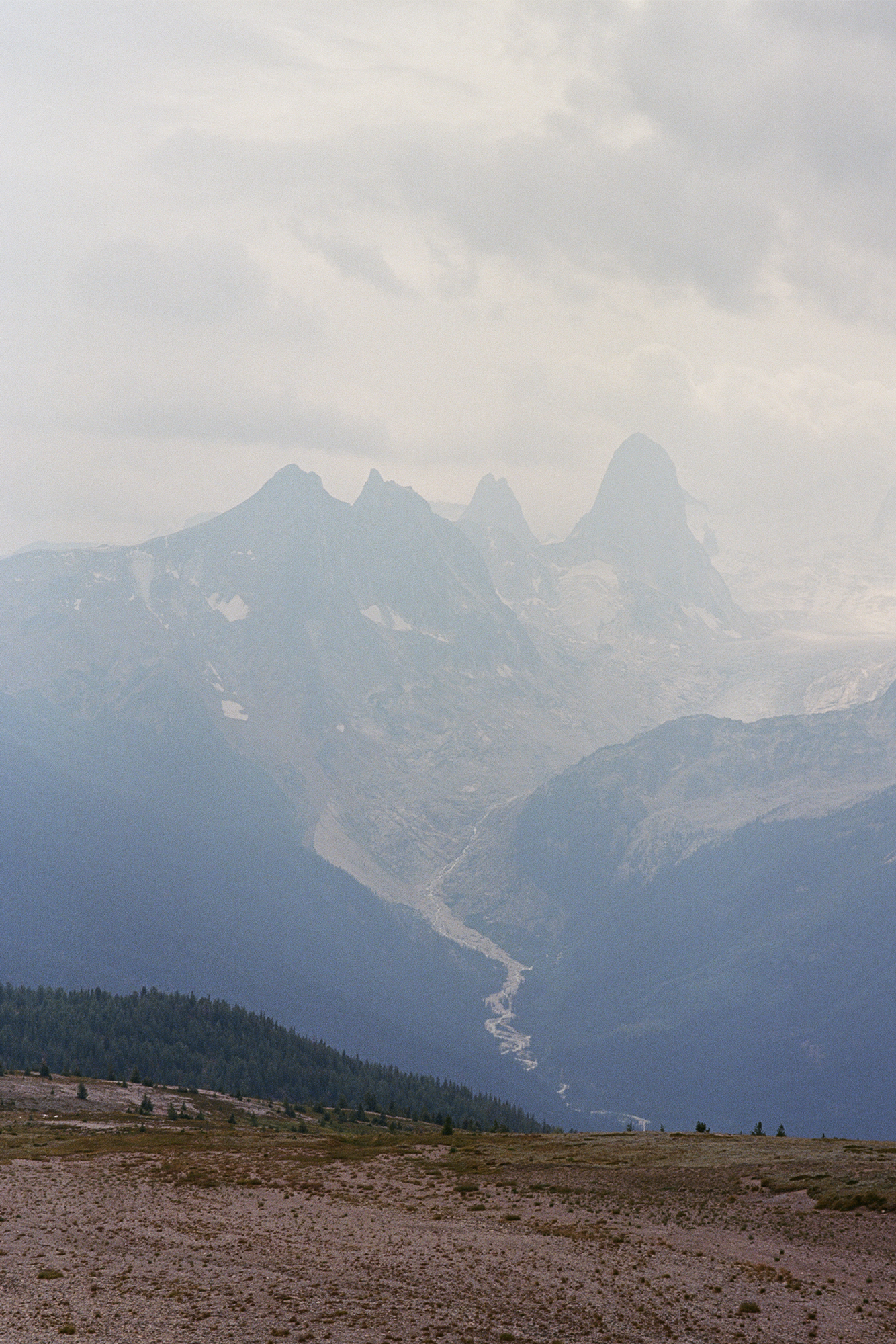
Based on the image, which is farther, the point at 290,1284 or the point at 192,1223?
the point at 192,1223

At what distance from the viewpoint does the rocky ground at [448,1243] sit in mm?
47656

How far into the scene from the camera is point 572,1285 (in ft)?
172

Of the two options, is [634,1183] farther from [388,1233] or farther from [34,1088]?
A: [34,1088]

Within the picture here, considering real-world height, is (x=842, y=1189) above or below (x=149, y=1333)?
above

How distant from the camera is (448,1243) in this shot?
59344 mm

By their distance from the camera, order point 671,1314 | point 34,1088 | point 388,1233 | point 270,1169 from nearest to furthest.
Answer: point 671,1314, point 388,1233, point 270,1169, point 34,1088

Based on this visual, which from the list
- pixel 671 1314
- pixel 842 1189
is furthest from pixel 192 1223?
pixel 842 1189

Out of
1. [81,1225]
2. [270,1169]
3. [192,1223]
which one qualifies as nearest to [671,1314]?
[192,1223]

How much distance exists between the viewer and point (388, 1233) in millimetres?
61156

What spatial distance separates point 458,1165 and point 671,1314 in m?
35.4

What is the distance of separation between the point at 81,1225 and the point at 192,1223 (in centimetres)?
585

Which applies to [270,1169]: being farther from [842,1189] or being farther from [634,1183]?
[842,1189]

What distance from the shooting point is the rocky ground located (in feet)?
156

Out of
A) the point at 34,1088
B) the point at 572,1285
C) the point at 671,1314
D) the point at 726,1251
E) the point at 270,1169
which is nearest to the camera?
the point at 671,1314
